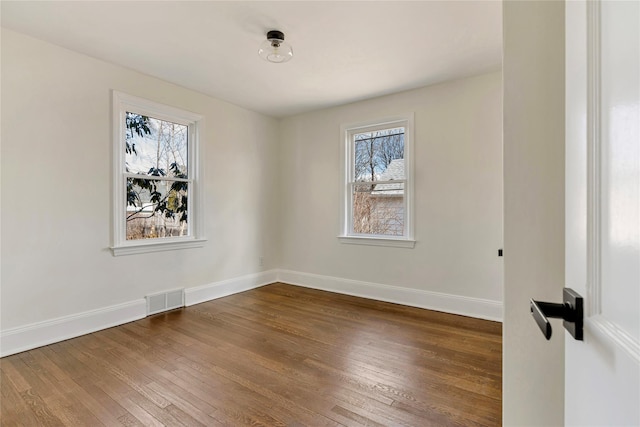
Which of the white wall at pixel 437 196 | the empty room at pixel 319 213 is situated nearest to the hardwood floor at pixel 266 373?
the empty room at pixel 319 213

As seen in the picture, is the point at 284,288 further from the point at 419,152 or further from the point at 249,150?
the point at 419,152

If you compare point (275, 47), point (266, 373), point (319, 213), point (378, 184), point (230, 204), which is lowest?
point (266, 373)

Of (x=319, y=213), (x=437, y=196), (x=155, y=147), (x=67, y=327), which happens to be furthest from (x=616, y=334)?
(x=319, y=213)

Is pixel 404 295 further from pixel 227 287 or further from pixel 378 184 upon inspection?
pixel 227 287

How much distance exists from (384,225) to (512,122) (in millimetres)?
3105

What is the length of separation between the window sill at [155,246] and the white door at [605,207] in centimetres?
356

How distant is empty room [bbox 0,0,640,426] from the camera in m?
0.61

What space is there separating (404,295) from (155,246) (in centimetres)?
292

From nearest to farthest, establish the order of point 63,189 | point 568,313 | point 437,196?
point 568,313
point 63,189
point 437,196

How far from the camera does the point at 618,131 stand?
0.44 metres

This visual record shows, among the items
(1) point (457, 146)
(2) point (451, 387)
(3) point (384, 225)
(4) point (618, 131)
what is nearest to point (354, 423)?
(2) point (451, 387)

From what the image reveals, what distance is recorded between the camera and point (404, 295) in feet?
12.5

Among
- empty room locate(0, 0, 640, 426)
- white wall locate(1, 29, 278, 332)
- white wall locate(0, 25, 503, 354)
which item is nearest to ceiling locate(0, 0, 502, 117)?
empty room locate(0, 0, 640, 426)

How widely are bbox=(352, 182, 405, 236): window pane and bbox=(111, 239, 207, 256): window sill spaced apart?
205 cm
